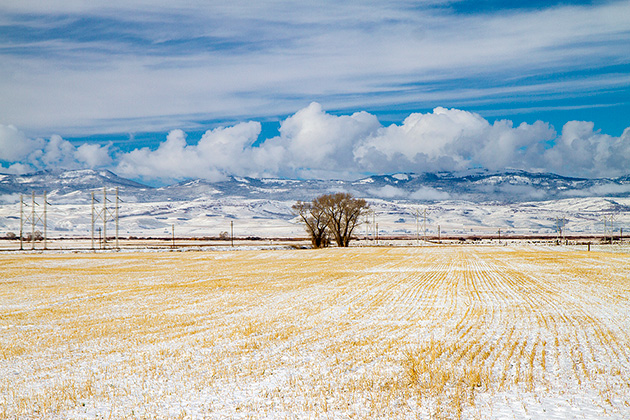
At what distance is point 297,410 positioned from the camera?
33.6 feet

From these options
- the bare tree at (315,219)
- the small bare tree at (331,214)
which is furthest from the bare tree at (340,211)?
the bare tree at (315,219)

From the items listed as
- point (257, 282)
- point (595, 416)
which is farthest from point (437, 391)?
point (257, 282)

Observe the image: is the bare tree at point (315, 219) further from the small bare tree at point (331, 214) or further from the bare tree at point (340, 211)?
the bare tree at point (340, 211)

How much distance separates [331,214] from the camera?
114 metres

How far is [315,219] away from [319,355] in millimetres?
99416

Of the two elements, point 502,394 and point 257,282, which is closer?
point 502,394

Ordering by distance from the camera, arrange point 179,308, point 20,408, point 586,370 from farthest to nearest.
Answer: point 179,308 < point 586,370 < point 20,408

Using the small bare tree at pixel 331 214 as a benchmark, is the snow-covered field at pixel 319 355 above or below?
below

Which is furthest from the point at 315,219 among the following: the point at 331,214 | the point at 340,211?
the point at 340,211

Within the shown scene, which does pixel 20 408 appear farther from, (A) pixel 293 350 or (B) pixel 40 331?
(B) pixel 40 331

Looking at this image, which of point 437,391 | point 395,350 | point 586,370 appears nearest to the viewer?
point 437,391

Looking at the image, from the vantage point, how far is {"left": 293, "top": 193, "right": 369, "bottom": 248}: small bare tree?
370ft

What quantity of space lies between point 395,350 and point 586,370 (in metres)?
4.65

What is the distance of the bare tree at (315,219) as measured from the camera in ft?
366
